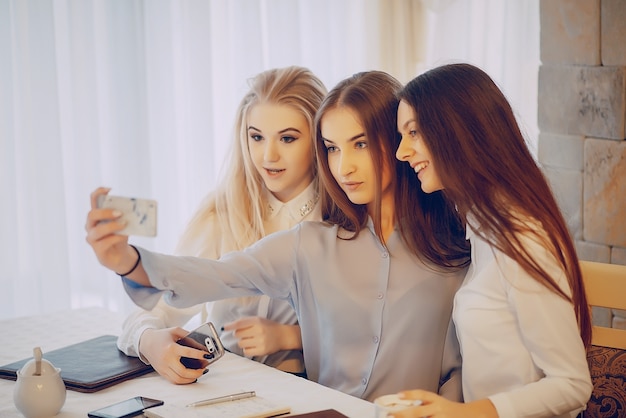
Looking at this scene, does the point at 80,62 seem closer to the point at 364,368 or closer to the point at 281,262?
the point at 281,262

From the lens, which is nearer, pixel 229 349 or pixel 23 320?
pixel 229 349

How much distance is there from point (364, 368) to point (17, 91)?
1.86m

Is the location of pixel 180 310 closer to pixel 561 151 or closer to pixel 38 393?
pixel 38 393

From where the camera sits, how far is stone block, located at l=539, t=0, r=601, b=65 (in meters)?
2.71

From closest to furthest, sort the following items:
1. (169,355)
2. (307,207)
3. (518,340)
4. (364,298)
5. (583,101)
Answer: (518,340), (169,355), (364,298), (307,207), (583,101)

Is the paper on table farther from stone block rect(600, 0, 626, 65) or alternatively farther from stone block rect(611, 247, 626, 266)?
stone block rect(600, 0, 626, 65)

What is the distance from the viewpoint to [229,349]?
226 cm

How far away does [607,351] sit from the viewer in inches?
74.7

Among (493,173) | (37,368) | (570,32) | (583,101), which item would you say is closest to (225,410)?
(37,368)

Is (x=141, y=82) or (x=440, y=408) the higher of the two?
(x=141, y=82)

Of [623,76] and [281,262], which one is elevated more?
[623,76]

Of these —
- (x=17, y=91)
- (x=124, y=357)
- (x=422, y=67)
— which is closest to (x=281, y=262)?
(x=124, y=357)

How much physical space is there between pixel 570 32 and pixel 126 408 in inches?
74.6

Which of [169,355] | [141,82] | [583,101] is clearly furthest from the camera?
[141,82]
